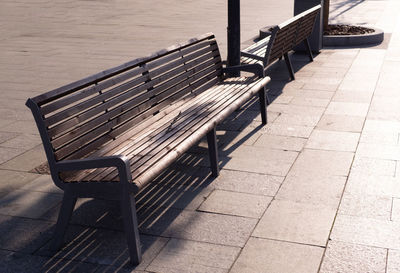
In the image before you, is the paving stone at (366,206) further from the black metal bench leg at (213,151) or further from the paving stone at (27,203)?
the paving stone at (27,203)

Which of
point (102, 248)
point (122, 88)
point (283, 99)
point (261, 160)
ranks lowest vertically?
point (283, 99)

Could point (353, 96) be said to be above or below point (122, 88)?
below

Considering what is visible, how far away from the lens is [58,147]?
3727 mm

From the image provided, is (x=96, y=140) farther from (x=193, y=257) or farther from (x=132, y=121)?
(x=193, y=257)

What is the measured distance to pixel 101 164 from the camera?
3.50 meters

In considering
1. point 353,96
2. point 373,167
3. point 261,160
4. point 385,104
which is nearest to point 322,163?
point 373,167

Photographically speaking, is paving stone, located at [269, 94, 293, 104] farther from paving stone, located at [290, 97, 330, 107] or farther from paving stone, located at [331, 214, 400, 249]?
paving stone, located at [331, 214, 400, 249]

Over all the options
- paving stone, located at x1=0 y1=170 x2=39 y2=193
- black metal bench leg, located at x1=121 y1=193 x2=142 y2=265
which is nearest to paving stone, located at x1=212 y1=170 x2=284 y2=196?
black metal bench leg, located at x1=121 y1=193 x2=142 y2=265

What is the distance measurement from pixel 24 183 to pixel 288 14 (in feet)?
41.2

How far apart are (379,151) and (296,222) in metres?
1.76

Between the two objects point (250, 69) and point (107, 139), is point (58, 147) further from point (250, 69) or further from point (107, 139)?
point (250, 69)

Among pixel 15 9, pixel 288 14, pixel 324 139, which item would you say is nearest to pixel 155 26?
pixel 288 14

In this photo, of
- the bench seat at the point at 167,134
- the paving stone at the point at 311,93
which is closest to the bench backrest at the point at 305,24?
the paving stone at the point at 311,93

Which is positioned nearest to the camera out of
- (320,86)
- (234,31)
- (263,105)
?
(263,105)
